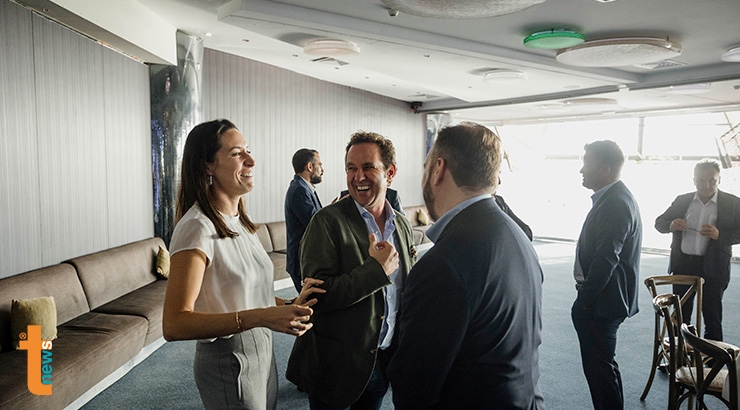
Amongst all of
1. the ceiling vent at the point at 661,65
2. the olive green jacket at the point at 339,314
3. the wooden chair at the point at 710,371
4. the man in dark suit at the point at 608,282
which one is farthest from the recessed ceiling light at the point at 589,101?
the olive green jacket at the point at 339,314

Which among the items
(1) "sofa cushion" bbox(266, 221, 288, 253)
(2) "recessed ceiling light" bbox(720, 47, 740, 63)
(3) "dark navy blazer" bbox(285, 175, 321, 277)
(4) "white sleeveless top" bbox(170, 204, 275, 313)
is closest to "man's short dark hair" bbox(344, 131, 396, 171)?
(4) "white sleeveless top" bbox(170, 204, 275, 313)

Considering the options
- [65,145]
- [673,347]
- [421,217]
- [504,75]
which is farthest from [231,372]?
[421,217]

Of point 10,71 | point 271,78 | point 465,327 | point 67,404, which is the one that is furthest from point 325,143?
point 465,327

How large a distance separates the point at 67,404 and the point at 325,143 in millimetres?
6131

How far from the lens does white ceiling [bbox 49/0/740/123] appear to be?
4.40m

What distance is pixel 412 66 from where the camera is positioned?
658 centimetres

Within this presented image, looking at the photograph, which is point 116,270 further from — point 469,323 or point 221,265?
point 469,323

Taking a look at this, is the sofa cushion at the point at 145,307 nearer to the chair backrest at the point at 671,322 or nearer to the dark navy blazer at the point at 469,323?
the dark navy blazer at the point at 469,323

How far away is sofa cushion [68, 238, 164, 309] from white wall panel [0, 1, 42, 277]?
1.32ft

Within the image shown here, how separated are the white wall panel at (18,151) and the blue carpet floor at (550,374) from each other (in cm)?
120

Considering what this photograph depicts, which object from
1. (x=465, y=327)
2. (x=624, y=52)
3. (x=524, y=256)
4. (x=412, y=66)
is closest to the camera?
(x=465, y=327)

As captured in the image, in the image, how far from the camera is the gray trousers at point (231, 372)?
1476 millimetres

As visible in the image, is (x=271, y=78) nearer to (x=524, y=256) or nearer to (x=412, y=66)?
(x=412, y=66)

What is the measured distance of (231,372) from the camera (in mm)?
1481
